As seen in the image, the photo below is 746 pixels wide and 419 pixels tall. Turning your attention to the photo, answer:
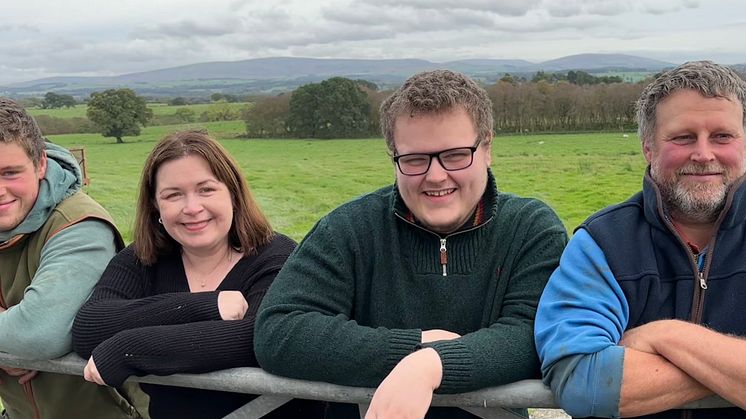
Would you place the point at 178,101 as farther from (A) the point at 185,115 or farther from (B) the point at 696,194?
(B) the point at 696,194

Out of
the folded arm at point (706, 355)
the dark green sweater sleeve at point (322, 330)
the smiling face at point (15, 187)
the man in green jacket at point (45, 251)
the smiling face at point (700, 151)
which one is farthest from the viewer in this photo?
→ the smiling face at point (15, 187)

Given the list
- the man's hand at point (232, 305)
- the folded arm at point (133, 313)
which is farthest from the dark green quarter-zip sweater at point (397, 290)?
the folded arm at point (133, 313)

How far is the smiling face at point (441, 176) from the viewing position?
95.0 inches

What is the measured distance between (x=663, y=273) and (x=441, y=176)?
85 centimetres

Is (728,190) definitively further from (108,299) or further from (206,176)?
(108,299)

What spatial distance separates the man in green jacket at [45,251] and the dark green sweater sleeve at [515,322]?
1648 millimetres

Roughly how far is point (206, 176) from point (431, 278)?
115 centimetres

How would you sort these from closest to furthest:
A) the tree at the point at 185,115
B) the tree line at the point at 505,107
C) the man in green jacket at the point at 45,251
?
the man in green jacket at the point at 45,251 < the tree line at the point at 505,107 < the tree at the point at 185,115

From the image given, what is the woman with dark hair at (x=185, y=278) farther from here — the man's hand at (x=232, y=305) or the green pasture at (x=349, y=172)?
the green pasture at (x=349, y=172)

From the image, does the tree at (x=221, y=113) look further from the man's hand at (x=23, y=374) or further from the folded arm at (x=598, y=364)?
the folded arm at (x=598, y=364)

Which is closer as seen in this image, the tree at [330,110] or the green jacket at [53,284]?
the green jacket at [53,284]

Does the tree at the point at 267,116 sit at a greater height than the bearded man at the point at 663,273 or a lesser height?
lesser

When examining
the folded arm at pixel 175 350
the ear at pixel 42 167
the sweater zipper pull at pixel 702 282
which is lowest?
the folded arm at pixel 175 350

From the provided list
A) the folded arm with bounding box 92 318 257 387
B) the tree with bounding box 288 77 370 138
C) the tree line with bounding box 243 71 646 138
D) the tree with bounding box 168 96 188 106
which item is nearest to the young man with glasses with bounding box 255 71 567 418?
the folded arm with bounding box 92 318 257 387
